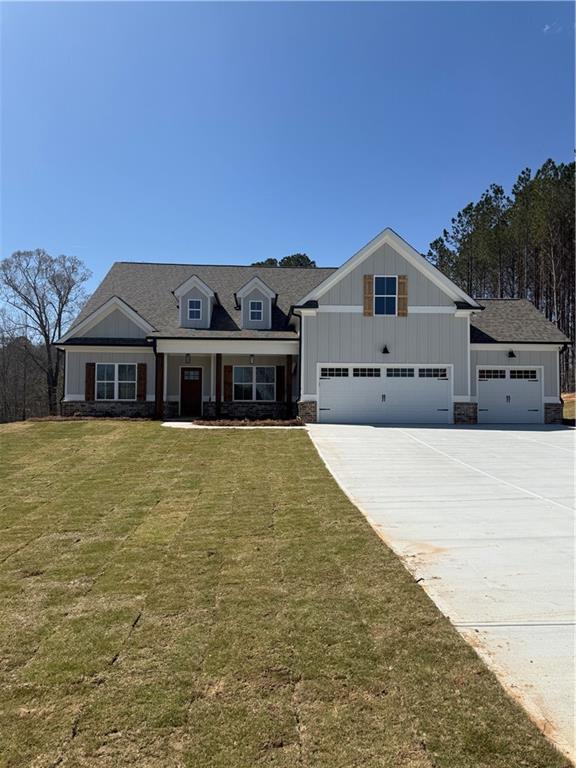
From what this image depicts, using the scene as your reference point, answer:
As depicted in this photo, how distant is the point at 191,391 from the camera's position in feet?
70.2

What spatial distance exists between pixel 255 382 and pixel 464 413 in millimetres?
8818

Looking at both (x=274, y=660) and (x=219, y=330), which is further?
(x=219, y=330)

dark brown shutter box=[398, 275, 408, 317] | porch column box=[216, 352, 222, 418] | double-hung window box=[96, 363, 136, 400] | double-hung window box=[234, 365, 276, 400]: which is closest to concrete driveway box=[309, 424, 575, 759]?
dark brown shutter box=[398, 275, 408, 317]

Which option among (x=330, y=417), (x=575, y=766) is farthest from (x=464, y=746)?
(x=330, y=417)

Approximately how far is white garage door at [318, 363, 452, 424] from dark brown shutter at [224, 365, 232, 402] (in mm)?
4279

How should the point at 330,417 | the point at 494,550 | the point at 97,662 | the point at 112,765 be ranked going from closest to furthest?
the point at 112,765 < the point at 97,662 < the point at 494,550 < the point at 330,417

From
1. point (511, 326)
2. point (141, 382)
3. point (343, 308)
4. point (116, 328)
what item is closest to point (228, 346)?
point (141, 382)

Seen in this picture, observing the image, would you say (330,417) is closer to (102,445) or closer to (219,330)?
(219,330)

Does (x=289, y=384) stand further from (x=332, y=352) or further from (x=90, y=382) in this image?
(x=90, y=382)

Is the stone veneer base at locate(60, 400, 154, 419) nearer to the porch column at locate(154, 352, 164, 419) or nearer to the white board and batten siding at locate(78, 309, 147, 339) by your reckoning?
the porch column at locate(154, 352, 164, 419)

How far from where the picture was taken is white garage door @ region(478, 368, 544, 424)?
2011cm

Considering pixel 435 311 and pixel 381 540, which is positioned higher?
pixel 435 311

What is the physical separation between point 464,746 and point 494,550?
3.32m

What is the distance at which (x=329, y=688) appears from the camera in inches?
114
